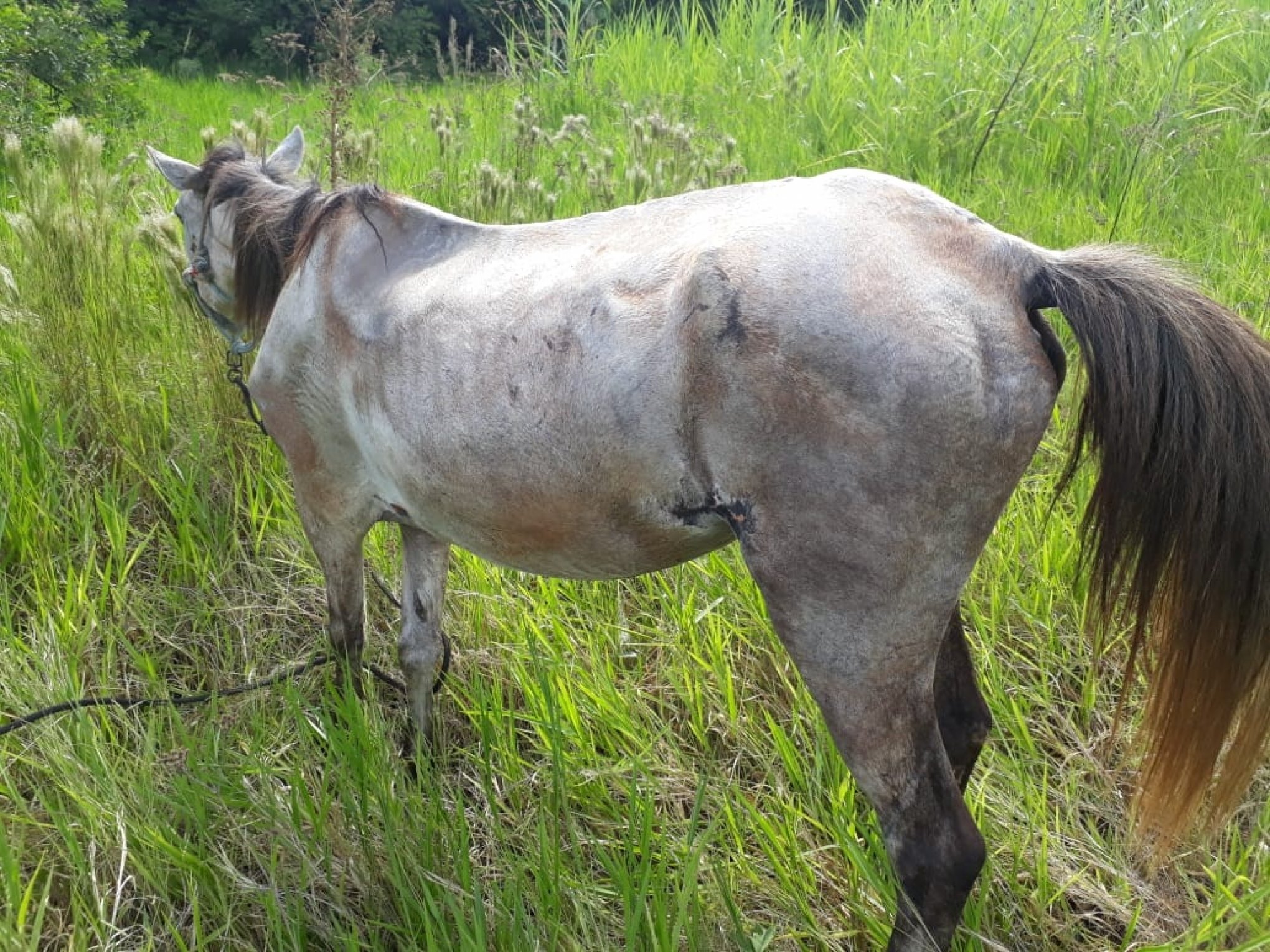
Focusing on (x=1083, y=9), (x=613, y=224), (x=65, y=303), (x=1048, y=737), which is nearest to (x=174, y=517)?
(x=65, y=303)

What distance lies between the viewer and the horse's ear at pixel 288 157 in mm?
2578

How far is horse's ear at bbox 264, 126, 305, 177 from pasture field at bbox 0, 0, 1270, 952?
669mm

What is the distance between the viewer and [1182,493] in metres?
1.49

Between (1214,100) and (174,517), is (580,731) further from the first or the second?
(1214,100)

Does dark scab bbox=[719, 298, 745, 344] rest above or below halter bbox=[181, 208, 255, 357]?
above

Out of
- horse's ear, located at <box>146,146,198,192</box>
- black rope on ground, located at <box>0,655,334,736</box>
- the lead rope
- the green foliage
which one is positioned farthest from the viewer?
the green foliage

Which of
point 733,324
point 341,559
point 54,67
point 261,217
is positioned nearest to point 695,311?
point 733,324

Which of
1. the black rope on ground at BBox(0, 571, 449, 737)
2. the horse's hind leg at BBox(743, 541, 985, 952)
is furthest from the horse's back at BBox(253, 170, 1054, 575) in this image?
the black rope on ground at BBox(0, 571, 449, 737)

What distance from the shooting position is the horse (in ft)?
4.61

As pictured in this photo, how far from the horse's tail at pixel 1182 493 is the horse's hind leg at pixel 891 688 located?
0.31 metres

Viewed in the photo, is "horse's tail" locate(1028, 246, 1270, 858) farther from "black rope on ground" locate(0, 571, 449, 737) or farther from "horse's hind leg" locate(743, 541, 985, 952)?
"black rope on ground" locate(0, 571, 449, 737)

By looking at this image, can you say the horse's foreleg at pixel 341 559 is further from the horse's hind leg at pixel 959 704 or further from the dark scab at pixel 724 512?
the horse's hind leg at pixel 959 704

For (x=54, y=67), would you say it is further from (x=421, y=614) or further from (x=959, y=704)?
(x=959, y=704)

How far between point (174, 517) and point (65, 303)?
90cm
